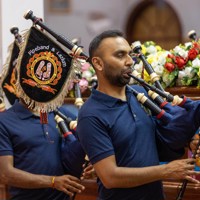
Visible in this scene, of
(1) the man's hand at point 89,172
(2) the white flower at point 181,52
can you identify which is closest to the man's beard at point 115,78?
(1) the man's hand at point 89,172

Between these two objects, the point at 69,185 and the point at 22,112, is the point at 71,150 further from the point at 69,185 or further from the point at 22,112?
the point at 22,112

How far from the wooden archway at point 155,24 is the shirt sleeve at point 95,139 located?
606 cm

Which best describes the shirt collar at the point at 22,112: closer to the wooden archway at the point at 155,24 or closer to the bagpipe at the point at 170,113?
the bagpipe at the point at 170,113

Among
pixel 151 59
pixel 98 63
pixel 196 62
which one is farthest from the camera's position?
pixel 151 59

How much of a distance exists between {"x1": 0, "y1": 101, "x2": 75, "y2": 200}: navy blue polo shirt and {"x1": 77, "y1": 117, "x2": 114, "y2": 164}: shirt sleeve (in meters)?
0.73

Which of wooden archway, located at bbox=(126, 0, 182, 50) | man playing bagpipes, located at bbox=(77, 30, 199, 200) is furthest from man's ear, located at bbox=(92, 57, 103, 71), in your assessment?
wooden archway, located at bbox=(126, 0, 182, 50)

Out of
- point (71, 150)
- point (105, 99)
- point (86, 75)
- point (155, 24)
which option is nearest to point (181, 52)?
point (86, 75)

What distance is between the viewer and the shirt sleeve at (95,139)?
9.43 ft

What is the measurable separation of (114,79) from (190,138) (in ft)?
1.42

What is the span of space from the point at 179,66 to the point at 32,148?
3.55 feet

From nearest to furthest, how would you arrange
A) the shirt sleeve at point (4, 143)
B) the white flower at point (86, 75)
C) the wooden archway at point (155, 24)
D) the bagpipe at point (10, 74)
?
the shirt sleeve at point (4, 143)
the bagpipe at point (10, 74)
the white flower at point (86, 75)
the wooden archway at point (155, 24)

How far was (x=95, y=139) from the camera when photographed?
290 cm

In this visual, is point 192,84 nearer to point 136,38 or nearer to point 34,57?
point 34,57

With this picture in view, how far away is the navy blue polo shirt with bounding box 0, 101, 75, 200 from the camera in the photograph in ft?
11.9
